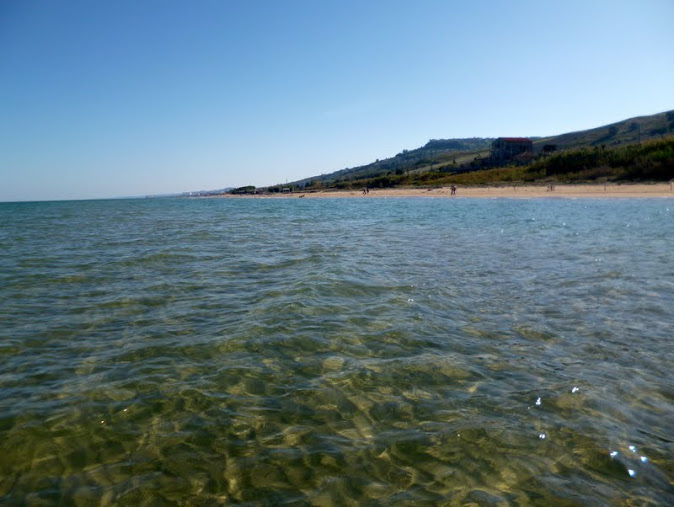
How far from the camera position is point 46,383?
17.9 ft

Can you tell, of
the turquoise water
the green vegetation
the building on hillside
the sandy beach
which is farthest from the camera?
the building on hillside

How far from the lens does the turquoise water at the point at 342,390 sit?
11.6ft

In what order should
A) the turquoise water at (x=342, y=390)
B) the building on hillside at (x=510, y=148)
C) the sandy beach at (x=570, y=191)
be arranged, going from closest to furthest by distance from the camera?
1. the turquoise water at (x=342, y=390)
2. the sandy beach at (x=570, y=191)
3. the building on hillside at (x=510, y=148)

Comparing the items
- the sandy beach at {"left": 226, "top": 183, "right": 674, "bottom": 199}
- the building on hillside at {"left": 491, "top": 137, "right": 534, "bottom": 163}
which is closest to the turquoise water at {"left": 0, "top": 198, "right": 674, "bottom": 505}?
the sandy beach at {"left": 226, "top": 183, "right": 674, "bottom": 199}

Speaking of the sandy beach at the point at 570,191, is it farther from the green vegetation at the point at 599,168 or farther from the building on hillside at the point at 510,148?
the building on hillside at the point at 510,148

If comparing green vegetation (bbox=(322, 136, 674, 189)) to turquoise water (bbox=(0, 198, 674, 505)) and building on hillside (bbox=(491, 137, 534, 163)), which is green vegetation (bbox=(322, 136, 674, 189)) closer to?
building on hillside (bbox=(491, 137, 534, 163))

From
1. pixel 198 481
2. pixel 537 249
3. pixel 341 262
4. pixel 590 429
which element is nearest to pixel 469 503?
pixel 590 429

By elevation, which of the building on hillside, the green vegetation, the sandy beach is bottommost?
the sandy beach

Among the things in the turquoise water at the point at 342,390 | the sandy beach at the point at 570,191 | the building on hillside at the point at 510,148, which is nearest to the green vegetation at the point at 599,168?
the sandy beach at the point at 570,191

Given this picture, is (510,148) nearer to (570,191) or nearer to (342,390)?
(570,191)

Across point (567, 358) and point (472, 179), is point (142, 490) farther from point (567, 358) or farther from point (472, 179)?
point (472, 179)

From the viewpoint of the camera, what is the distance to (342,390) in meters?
5.14

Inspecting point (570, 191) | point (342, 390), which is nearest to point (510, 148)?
point (570, 191)

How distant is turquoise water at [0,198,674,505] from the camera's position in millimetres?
3545
